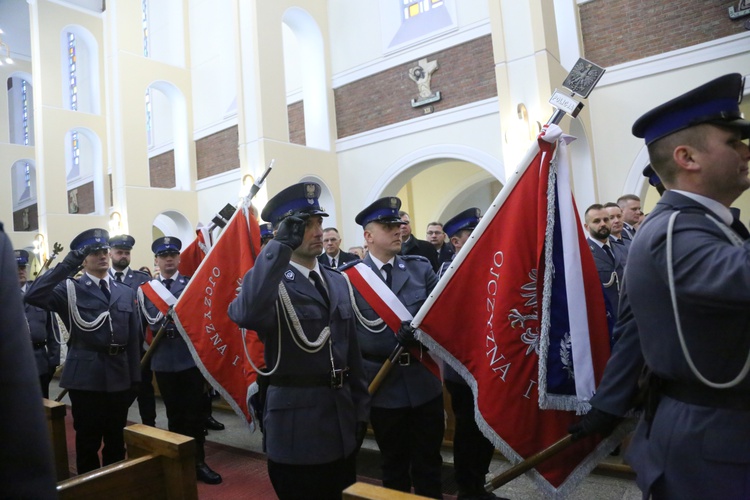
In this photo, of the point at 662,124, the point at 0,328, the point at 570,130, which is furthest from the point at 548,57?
the point at 0,328

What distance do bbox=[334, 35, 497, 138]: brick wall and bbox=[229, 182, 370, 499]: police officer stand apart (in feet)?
19.0

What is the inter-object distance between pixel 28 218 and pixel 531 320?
19.0m

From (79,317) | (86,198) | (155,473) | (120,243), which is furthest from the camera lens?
(86,198)

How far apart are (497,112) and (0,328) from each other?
7.10 m

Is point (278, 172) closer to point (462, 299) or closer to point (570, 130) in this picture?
point (570, 130)

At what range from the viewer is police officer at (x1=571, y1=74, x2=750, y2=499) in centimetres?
118

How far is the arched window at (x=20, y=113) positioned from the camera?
17391 mm

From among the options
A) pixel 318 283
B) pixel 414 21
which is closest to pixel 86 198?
pixel 414 21

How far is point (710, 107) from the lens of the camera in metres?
1.30

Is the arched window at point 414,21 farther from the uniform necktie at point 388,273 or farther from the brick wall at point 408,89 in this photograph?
the uniform necktie at point 388,273

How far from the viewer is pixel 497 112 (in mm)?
7230

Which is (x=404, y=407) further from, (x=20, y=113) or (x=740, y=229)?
(x=20, y=113)

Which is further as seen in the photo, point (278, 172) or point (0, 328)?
point (278, 172)

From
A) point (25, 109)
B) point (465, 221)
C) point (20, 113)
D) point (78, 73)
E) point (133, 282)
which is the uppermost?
point (25, 109)
